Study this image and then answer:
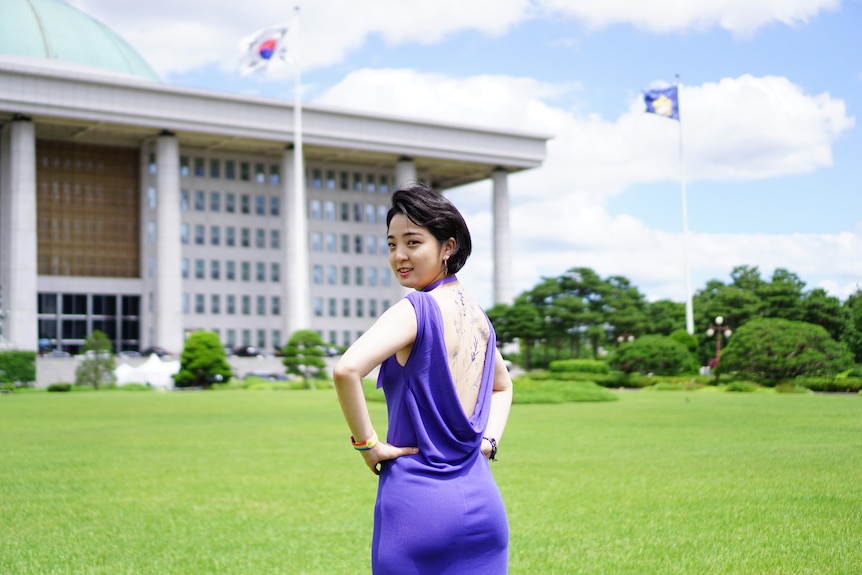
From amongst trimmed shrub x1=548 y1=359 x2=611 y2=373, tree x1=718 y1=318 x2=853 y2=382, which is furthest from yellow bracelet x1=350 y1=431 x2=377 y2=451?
trimmed shrub x1=548 y1=359 x2=611 y2=373

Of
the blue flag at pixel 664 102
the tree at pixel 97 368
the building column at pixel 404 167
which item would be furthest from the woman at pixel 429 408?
the building column at pixel 404 167

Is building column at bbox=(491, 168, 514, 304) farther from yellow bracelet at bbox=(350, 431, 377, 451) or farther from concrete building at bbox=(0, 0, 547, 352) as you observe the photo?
yellow bracelet at bbox=(350, 431, 377, 451)

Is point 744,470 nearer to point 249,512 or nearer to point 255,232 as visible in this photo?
point 249,512

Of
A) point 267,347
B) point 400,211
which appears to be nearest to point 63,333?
point 267,347

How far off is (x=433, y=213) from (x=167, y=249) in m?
66.1

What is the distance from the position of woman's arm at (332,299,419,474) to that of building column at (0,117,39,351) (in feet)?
211

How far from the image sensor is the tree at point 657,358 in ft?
134

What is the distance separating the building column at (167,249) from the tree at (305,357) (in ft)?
57.2

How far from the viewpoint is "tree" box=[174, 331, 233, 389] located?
157ft

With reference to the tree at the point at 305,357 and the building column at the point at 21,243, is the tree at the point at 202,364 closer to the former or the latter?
the tree at the point at 305,357

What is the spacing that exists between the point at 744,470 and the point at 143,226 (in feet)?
218

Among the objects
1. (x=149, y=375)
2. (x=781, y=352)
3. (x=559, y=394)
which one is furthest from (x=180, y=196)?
(x=781, y=352)

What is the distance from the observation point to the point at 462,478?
373 cm

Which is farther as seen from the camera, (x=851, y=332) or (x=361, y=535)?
(x=851, y=332)
